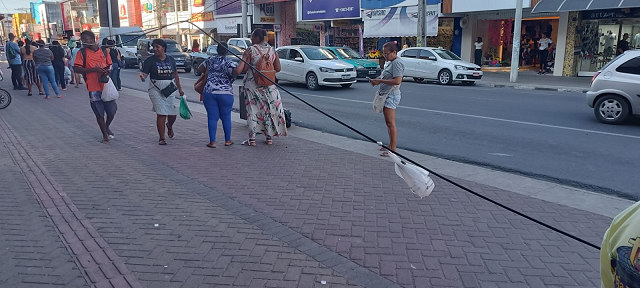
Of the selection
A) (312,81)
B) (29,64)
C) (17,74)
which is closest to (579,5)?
(312,81)

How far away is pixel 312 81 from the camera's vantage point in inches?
689

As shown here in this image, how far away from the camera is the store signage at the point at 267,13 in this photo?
35938mm

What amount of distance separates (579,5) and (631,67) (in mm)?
9615

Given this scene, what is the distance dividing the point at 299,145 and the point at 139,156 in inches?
99.0

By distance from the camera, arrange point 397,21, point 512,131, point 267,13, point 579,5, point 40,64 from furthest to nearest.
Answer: point 267,13 < point 397,21 < point 579,5 < point 40,64 < point 512,131

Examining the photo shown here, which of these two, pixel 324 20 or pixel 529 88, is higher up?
pixel 324 20

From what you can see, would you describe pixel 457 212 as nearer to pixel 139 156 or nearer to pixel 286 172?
pixel 286 172

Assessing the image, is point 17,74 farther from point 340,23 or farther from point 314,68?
point 340,23

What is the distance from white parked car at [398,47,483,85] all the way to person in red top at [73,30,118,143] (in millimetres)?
13276

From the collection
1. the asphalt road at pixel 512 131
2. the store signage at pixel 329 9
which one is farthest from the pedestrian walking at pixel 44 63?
the store signage at pixel 329 9

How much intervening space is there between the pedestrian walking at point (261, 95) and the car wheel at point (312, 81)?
948 cm

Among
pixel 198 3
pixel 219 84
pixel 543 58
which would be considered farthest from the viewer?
pixel 198 3

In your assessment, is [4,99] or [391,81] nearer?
[391,81]

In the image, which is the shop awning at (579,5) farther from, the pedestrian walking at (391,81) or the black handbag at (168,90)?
the black handbag at (168,90)
